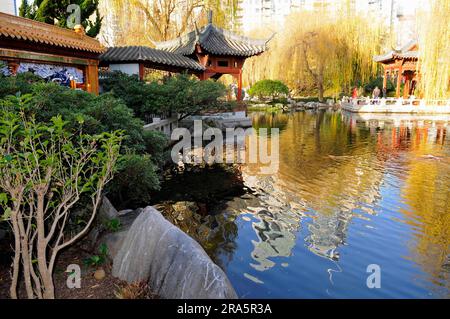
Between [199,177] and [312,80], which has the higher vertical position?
[312,80]

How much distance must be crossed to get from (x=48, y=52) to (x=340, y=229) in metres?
8.21

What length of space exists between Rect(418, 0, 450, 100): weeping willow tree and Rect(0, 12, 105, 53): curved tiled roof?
18558mm

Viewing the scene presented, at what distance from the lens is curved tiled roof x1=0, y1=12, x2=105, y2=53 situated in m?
8.13

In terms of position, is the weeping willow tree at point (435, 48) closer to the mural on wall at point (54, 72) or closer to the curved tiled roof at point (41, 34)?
the curved tiled roof at point (41, 34)

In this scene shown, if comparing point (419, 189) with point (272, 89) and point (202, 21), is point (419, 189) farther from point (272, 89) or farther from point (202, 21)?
point (272, 89)

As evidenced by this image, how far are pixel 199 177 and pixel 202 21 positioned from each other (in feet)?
54.3

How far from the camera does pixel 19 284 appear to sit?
3584 mm

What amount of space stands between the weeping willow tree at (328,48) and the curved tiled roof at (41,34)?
2458 centimetres

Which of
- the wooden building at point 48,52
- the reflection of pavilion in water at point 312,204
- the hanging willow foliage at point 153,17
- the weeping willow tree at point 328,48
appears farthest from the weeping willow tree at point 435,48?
the wooden building at point 48,52

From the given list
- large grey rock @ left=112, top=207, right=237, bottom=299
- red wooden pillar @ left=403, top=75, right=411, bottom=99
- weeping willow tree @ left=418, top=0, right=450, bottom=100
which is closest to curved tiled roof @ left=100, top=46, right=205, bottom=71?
large grey rock @ left=112, top=207, right=237, bottom=299

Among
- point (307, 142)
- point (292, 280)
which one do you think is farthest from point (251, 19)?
point (292, 280)

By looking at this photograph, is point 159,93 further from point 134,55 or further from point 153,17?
point 153,17

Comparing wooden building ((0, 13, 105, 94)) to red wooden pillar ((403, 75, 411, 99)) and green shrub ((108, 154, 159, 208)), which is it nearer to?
green shrub ((108, 154, 159, 208))

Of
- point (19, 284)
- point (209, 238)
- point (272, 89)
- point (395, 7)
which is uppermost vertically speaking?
point (395, 7)
